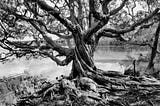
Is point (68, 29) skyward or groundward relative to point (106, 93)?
skyward

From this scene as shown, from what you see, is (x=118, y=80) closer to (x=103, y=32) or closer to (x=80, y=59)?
(x=80, y=59)

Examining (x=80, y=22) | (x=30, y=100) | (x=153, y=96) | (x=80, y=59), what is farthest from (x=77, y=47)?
(x=153, y=96)

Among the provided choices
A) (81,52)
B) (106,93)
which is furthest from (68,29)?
(106,93)

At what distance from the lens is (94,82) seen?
6.07m

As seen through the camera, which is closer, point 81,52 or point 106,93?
point 106,93

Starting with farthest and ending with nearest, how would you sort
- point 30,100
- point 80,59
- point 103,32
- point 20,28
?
point 20,28 → point 103,32 → point 80,59 → point 30,100

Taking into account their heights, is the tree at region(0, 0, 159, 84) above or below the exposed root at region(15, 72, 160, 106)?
above

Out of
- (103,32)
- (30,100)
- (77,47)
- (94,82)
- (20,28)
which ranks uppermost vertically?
(20,28)

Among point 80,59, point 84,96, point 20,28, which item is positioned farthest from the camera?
point 20,28

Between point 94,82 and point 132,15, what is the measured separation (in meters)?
4.13

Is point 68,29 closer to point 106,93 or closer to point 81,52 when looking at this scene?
point 81,52

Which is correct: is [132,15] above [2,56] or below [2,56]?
above

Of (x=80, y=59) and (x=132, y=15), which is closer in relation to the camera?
(x=80, y=59)

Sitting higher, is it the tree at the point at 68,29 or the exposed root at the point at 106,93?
the tree at the point at 68,29
